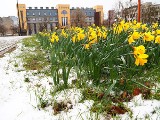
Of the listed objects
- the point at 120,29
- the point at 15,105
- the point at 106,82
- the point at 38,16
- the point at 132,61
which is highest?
the point at 38,16

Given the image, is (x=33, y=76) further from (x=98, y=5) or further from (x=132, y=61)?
(x=98, y=5)

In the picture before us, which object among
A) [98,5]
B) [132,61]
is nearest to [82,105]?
[132,61]

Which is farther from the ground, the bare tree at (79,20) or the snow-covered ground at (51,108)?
the bare tree at (79,20)

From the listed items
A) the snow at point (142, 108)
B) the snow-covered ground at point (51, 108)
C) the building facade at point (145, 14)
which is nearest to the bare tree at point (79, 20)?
the building facade at point (145, 14)

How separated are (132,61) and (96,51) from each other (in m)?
0.45

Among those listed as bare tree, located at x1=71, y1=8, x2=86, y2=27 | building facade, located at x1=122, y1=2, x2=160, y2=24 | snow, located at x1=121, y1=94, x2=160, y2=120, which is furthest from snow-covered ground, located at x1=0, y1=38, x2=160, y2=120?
bare tree, located at x1=71, y1=8, x2=86, y2=27

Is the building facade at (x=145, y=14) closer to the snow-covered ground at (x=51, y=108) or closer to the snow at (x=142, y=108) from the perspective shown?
the snow-covered ground at (x=51, y=108)

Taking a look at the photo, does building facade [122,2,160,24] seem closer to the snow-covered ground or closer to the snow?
the snow-covered ground

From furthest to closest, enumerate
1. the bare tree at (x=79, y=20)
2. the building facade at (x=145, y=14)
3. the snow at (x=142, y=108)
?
1. the bare tree at (x=79, y=20)
2. the building facade at (x=145, y=14)
3. the snow at (x=142, y=108)

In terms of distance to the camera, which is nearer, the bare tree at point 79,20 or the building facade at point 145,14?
the building facade at point 145,14

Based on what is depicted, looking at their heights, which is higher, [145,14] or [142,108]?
[145,14]

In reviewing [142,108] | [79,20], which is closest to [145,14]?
[79,20]

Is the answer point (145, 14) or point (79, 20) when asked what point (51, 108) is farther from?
point (79, 20)

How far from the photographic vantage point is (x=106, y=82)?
253 centimetres
